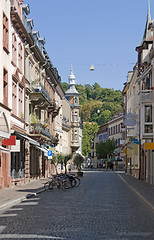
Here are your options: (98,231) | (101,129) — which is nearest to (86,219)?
(98,231)

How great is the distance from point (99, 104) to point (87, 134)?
14795 millimetres

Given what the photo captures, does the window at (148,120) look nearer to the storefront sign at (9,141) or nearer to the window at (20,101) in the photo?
the window at (20,101)

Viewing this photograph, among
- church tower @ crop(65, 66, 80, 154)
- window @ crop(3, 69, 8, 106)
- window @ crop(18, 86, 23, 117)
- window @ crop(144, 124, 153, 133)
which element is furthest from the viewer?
church tower @ crop(65, 66, 80, 154)

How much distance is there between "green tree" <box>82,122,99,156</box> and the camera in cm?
13412

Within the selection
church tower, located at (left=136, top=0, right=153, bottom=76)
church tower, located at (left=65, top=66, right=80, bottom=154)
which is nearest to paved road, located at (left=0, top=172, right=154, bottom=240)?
church tower, located at (left=136, top=0, right=153, bottom=76)

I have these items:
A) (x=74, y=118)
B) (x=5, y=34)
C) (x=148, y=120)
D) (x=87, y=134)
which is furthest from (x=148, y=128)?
(x=87, y=134)

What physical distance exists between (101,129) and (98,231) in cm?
13013

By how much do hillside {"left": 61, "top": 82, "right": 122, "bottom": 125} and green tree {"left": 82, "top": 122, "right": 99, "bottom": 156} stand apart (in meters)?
3.68

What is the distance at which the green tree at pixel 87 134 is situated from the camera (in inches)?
5281

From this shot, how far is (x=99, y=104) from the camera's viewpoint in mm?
149875

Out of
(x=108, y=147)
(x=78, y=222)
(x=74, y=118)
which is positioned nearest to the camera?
(x=78, y=222)

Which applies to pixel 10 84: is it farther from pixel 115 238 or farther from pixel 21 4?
pixel 115 238

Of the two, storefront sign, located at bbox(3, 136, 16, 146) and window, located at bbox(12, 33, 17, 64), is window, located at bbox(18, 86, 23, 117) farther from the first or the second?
storefront sign, located at bbox(3, 136, 16, 146)

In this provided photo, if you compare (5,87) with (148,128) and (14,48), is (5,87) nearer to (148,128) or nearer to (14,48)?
(14,48)
